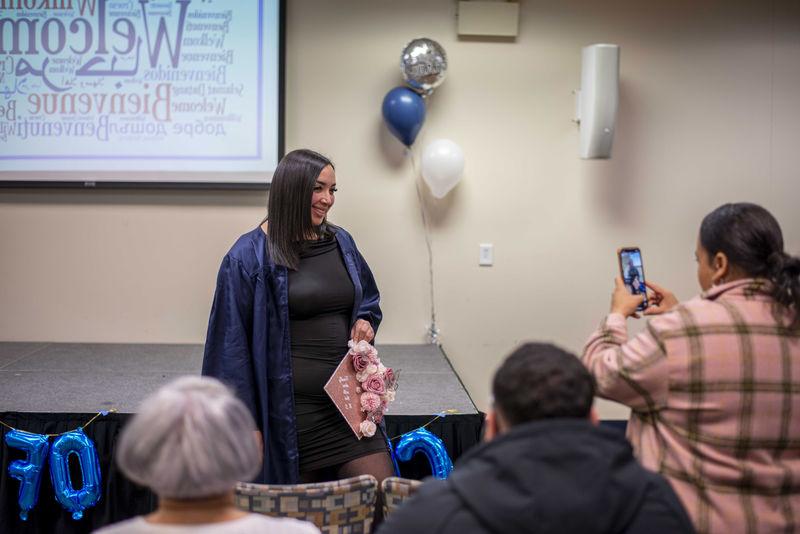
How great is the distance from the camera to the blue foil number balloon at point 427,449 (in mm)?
2691

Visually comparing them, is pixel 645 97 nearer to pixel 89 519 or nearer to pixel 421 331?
pixel 421 331

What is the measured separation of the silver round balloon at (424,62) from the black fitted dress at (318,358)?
5.89 ft

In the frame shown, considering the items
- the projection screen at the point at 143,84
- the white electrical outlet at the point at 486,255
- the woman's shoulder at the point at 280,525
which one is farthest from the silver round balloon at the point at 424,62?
the woman's shoulder at the point at 280,525

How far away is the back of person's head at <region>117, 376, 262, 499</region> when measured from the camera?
110 centimetres

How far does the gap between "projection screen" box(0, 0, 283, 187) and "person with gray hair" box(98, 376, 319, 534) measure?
2.93 meters

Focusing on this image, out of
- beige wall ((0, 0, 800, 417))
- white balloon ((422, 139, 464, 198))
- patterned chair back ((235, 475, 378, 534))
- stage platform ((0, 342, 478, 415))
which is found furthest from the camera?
beige wall ((0, 0, 800, 417))

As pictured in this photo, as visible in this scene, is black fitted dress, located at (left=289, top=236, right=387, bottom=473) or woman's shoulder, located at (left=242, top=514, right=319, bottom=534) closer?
woman's shoulder, located at (left=242, top=514, right=319, bottom=534)

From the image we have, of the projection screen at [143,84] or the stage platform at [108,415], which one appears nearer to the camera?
the stage platform at [108,415]

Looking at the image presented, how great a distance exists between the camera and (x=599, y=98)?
148 inches

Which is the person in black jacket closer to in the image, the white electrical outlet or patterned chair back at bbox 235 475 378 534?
patterned chair back at bbox 235 475 378 534

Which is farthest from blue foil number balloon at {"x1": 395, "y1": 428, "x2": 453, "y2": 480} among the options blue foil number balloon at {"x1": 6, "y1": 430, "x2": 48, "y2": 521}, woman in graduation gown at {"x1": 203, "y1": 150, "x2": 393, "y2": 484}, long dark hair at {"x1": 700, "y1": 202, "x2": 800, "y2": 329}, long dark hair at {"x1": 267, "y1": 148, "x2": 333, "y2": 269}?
long dark hair at {"x1": 700, "y1": 202, "x2": 800, "y2": 329}

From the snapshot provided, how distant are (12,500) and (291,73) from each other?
89.6 inches

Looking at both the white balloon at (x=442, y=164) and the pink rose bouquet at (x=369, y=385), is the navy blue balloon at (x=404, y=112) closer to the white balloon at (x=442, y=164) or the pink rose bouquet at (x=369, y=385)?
the white balloon at (x=442, y=164)

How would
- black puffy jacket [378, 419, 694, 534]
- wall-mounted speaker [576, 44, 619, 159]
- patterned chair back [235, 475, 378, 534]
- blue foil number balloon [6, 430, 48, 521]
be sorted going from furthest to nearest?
wall-mounted speaker [576, 44, 619, 159] → blue foil number balloon [6, 430, 48, 521] → patterned chair back [235, 475, 378, 534] → black puffy jacket [378, 419, 694, 534]
